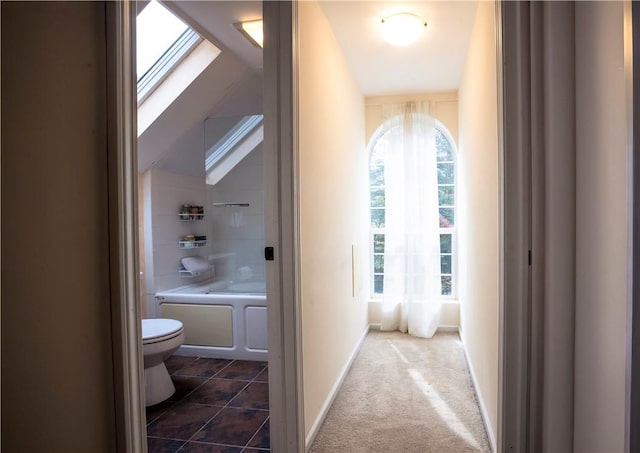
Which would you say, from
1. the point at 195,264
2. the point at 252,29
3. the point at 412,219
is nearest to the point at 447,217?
the point at 412,219

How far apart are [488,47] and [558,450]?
1781 mm

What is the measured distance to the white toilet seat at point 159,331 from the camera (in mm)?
2406

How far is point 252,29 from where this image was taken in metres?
2.47

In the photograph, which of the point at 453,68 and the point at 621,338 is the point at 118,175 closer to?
the point at 621,338

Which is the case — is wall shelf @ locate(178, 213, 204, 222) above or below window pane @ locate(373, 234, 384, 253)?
above

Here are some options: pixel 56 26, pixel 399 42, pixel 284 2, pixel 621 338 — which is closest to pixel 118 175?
pixel 56 26

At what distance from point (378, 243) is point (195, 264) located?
1958 millimetres

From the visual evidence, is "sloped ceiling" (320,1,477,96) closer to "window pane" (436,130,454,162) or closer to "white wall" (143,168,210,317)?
"window pane" (436,130,454,162)

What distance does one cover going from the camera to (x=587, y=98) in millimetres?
1169

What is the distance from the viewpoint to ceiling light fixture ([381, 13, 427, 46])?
245cm

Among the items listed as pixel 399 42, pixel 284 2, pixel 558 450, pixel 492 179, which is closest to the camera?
pixel 558 450

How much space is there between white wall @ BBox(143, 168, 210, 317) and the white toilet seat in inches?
30.1

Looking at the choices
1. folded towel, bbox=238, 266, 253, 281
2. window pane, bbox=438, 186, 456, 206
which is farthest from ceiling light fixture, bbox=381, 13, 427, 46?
folded towel, bbox=238, 266, 253, 281

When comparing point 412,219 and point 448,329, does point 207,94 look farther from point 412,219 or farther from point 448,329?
point 448,329
